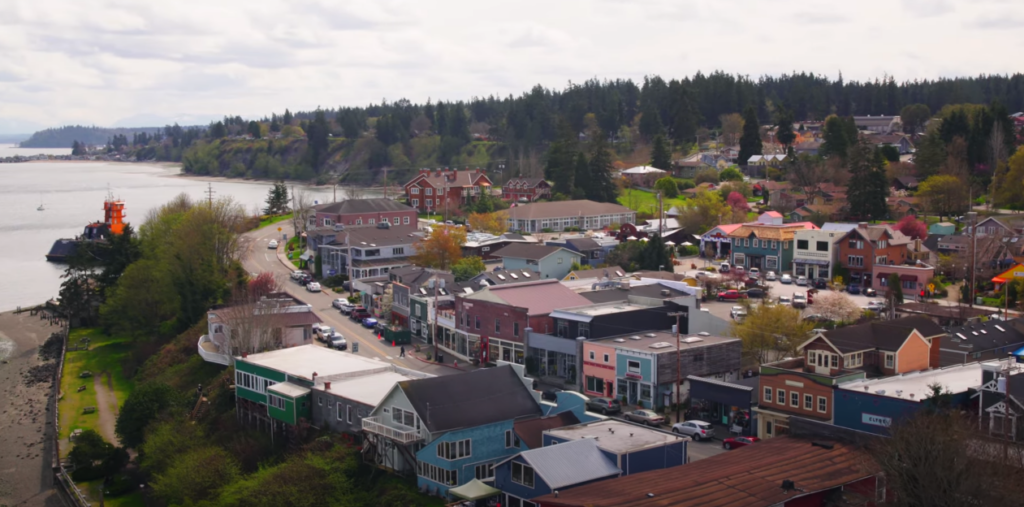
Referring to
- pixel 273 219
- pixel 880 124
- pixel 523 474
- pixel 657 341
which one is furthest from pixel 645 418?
Result: pixel 880 124

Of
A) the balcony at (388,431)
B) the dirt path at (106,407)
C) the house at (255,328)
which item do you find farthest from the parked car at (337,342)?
the balcony at (388,431)

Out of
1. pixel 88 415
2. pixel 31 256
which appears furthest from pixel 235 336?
pixel 31 256

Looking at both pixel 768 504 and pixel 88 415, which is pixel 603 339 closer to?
pixel 768 504

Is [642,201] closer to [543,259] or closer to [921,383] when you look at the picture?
[543,259]

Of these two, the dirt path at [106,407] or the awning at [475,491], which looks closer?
the awning at [475,491]

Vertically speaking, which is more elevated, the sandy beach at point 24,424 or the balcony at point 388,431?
the balcony at point 388,431

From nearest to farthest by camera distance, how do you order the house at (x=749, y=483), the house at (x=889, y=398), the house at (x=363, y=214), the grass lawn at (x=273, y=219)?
the house at (x=749, y=483)
the house at (x=889, y=398)
the house at (x=363, y=214)
the grass lawn at (x=273, y=219)

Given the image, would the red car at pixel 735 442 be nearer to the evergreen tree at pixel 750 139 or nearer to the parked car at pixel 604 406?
the parked car at pixel 604 406
